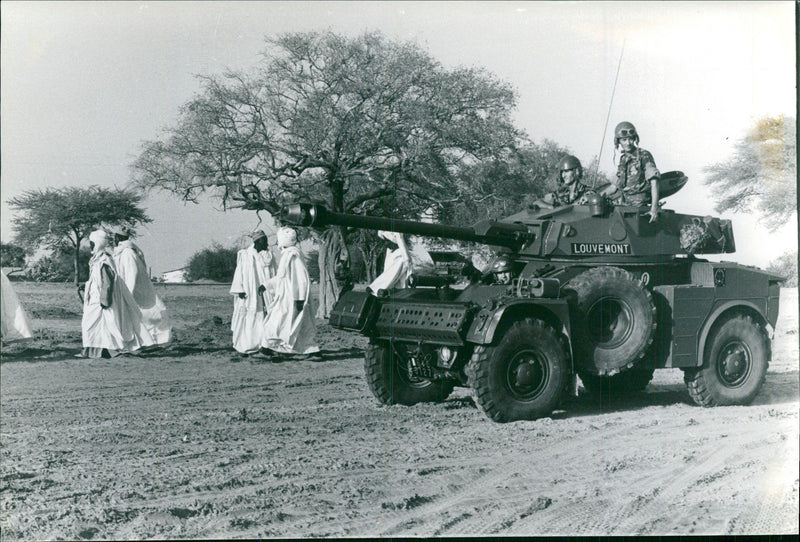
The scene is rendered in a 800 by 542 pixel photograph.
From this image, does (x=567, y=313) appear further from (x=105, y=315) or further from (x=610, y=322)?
(x=105, y=315)

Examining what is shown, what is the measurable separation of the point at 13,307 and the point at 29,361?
2.61ft

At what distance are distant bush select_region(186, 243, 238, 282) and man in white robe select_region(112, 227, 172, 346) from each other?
62 centimetres

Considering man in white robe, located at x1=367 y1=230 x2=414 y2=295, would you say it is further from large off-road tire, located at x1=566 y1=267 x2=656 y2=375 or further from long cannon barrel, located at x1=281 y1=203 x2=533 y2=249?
large off-road tire, located at x1=566 y1=267 x2=656 y2=375

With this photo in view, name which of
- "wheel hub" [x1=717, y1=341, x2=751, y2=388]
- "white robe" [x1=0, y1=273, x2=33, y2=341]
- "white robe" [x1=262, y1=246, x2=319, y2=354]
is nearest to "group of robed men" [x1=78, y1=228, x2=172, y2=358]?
"white robe" [x1=0, y1=273, x2=33, y2=341]

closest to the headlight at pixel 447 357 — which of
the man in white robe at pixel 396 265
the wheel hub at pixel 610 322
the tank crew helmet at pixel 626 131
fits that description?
the wheel hub at pixel 610 322

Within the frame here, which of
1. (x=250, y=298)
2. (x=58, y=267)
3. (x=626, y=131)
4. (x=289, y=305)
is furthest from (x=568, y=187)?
(x=58, y=267)

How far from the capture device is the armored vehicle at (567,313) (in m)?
8.12

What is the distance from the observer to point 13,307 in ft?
35.4

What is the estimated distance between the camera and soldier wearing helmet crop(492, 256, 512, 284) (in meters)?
8.73

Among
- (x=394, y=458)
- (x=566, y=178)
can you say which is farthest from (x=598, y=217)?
(x=394, y=458)

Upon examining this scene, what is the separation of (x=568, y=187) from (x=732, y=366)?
8.24ft

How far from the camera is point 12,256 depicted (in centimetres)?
1008

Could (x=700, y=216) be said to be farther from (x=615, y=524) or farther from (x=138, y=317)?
(x=138, y=317)

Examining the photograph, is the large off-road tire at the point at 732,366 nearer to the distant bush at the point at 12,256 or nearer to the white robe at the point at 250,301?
the white robe at the point at 250,301
